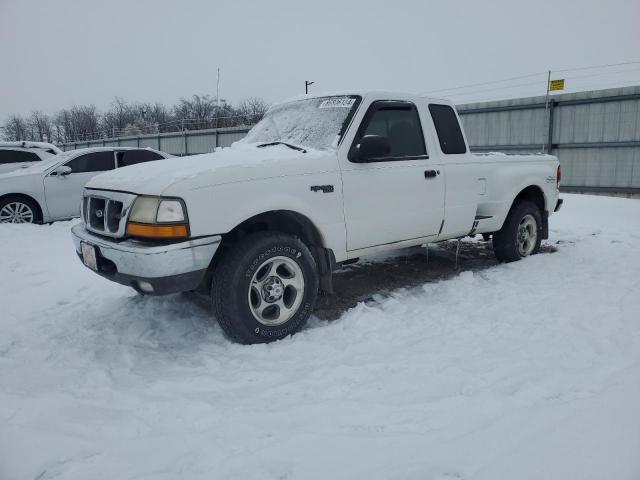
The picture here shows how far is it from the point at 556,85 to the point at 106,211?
534 inches

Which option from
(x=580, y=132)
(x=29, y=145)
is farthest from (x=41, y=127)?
(x=580, y=132)

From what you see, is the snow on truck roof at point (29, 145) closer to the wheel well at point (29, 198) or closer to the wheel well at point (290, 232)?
the wheel well at point (29, 198)

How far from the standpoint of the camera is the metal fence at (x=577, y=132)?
41.9 feet

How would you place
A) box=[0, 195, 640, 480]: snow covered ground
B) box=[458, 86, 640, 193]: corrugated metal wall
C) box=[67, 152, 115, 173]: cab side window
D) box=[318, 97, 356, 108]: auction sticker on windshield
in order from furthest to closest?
1. box=[458, 86, 640, 193]: corrugated metal wall
2. box=[67, 152, 115, 173]: cab side window
3. box=[318, 97, 356, 108]: auction sticker on windshield
4. box=[0, 195, 640, 480]: snow covered ground

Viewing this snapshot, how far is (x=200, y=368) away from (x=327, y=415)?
1072mm

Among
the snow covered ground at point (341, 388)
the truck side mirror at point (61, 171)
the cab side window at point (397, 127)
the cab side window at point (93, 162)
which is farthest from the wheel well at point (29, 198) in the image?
the cab side window at point (397, 127)

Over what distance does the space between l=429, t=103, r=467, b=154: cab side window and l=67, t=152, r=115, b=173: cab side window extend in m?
7.08

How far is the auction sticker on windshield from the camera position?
4.29m

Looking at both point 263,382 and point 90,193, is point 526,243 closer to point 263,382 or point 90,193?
point 263,382

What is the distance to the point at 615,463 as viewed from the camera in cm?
206

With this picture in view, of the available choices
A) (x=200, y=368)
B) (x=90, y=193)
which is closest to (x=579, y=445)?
(x=200, y=368)

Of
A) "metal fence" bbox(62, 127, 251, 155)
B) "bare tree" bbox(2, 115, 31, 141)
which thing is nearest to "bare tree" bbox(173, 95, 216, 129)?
"metal fence" bbox(62, 127, 251, 155)

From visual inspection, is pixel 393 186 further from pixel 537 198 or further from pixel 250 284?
pixel 537 198

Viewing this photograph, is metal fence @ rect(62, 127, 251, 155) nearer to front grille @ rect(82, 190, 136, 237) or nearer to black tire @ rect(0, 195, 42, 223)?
black tire @ rect(0, 195, 42, 223)
